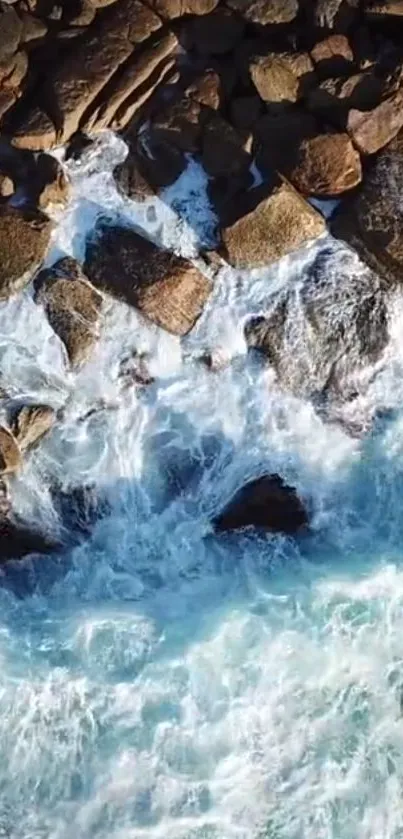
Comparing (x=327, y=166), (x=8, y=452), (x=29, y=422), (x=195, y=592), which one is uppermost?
(x=327, y=166)

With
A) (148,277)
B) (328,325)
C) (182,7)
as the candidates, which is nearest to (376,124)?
(328,325)

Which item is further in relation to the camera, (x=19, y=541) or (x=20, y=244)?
(x=19, y=541)

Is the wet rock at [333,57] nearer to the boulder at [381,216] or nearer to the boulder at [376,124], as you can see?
the boulder at [376,124]

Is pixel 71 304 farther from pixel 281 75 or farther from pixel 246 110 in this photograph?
pixel 281 75

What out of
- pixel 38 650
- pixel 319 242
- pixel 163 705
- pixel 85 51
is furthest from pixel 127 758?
pixel 85 51

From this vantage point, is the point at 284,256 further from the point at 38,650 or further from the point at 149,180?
the point at 38,650

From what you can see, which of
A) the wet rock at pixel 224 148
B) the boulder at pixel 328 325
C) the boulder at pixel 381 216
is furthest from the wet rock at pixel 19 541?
the boulder at pixel 381 216
